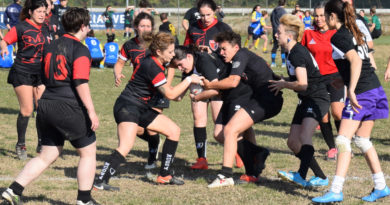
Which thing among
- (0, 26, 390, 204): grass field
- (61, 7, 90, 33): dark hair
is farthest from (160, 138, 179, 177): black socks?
(61, 7, 90, 33): dark hair

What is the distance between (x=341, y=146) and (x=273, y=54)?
50.3ft

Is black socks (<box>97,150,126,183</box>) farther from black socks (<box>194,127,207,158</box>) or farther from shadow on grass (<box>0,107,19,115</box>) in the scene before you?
shadow on grass (<box>0,107,19,115</box>)

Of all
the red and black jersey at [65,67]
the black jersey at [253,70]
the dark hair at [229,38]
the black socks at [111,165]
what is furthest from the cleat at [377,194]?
the red and black jersey at [65,67]

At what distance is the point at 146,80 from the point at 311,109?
1.82 meters

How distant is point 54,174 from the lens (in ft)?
24.2

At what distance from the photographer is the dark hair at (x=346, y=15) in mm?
5785

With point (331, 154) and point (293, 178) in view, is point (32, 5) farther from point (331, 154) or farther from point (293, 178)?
point (331, 154)

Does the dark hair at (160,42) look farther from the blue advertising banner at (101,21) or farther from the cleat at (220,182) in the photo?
the blue advertising banner at (101,21)

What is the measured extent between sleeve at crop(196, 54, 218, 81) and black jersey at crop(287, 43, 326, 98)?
0.82 metres

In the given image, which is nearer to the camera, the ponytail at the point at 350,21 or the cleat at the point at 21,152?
the ponytail at the point at 350,21

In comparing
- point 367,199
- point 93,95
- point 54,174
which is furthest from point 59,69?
point 93,95

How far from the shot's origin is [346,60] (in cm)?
594

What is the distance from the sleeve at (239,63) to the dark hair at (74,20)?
1.79 m

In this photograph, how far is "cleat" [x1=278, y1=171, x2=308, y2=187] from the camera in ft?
21.5
